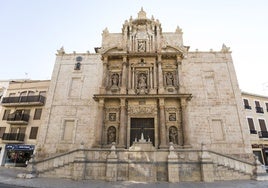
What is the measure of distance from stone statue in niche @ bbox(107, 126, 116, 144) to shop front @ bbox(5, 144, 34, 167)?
9.52 meters

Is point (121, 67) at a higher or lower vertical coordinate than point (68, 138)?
higher

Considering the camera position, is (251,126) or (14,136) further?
(251,126)

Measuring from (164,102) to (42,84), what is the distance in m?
15.4

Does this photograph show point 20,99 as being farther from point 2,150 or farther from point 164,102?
point 164,102

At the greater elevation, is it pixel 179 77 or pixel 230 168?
pixel 179 77

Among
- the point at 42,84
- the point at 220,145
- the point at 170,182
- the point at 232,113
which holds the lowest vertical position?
the point at 170,182

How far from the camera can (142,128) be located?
15219 mm

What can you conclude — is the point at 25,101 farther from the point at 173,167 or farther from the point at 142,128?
the point at 173,167

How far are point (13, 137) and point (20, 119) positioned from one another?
202cm

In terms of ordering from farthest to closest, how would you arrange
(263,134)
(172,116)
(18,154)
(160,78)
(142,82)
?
(263,134), (18,154), (142,82), (160,78), (172,116)

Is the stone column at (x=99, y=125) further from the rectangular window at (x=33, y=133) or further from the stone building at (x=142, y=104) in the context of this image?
the rectangular window at (x=33, y=133)

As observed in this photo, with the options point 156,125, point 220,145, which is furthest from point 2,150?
point 220,145

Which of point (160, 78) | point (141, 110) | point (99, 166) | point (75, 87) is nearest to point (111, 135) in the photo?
point (141, 110)

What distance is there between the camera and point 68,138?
1530 cm
